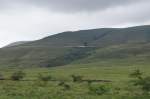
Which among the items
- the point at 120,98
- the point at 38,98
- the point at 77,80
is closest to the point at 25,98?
the point at 38,98

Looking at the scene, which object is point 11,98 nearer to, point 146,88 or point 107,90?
point 107,90

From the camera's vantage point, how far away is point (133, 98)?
44.1 meters

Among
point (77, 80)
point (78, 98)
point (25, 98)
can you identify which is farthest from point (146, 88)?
point (77, 80)

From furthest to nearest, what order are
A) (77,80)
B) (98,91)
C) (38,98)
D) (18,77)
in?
(18,77), (77,80), (98,91), (38,98)

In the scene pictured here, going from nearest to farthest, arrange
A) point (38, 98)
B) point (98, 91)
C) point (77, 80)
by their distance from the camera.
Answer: point (38, 98) < point (98, 91) < point (77, 80)

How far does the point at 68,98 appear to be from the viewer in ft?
140

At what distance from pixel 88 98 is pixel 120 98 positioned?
10.6ft

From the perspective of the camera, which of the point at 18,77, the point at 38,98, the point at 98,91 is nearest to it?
the point at 38,98

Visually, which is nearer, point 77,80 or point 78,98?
point 78,98

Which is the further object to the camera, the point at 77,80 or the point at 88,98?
the point at 77,80

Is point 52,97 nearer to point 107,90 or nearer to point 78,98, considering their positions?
point 78,98

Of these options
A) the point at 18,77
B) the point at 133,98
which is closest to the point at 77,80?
the point at 18,77

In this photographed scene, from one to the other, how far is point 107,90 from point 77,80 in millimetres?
37651

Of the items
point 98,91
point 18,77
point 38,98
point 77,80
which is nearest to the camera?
point 38,98
